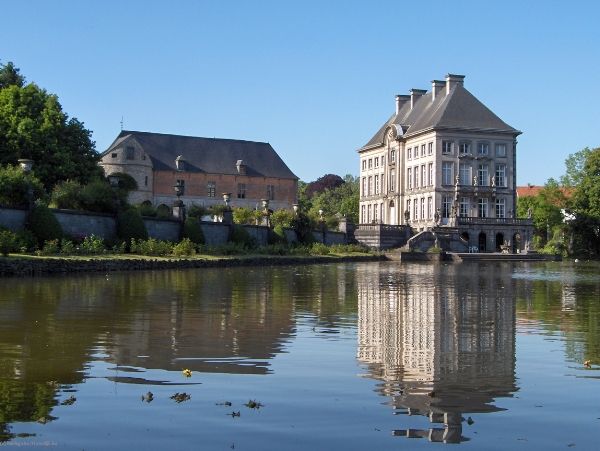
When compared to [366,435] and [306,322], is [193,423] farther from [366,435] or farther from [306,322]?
[306,322]

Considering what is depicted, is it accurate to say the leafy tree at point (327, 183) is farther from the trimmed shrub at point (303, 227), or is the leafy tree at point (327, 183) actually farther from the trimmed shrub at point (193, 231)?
the trimmed shrub at point (193, 231)

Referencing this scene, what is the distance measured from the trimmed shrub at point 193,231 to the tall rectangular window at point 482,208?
3976 cm

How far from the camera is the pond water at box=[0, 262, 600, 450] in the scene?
20.2 feet

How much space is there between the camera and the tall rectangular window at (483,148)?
7531cm

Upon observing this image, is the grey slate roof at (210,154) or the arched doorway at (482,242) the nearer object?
the arched doorway at (482,242)

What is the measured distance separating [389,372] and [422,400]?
1395mm

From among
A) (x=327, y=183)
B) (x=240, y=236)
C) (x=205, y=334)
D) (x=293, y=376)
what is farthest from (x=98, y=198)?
(x=327, y=183)

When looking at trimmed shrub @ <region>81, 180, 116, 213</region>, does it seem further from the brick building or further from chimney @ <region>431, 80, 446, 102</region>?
chimney @ <region>431, 80, 446, 102</region>

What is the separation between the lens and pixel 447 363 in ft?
30.6

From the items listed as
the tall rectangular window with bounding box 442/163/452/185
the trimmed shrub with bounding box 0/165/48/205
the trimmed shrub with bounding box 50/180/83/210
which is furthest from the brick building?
the trimmed shrub with bounding box 0/165/48/205

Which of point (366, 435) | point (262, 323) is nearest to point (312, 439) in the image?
point (366, 435)

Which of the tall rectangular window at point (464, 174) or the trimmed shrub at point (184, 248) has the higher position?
the tall rectangular window at point (464, 174)

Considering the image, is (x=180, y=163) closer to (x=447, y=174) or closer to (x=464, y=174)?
(x=447, y=174)

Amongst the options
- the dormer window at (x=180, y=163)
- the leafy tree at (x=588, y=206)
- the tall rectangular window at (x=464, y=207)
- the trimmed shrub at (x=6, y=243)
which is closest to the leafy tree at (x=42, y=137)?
the trimmed shrub at (x=6, y=243)
